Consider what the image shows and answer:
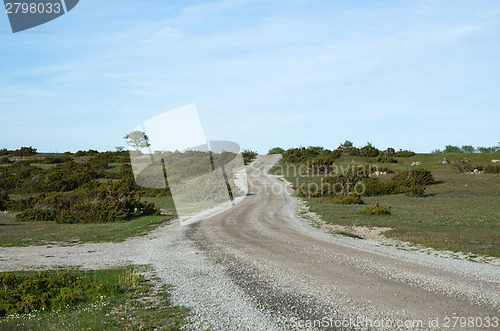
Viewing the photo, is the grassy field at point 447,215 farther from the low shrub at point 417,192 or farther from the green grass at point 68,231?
the green grass at point 68,231

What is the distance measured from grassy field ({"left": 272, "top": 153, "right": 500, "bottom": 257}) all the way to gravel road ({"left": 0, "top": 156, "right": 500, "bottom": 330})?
2.96m

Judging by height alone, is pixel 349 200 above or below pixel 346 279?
below

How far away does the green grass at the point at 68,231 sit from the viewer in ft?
68.9

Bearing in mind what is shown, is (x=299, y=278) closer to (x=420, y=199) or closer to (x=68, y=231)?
(x=68, y=231)

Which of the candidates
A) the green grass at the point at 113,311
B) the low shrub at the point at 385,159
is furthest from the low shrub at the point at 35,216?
the low shrub at the point at 385,159

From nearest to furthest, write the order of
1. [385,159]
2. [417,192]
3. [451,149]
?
[417,192], [385,159], [451,149]

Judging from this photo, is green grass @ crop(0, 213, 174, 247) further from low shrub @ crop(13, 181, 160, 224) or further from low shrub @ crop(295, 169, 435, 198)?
low shrub @ crop(295, 169, 435, 198)

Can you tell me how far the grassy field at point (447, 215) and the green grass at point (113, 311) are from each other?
522 inches

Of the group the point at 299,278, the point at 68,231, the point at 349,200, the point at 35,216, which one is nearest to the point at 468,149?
the point at 349,200

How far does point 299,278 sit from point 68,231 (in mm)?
18243

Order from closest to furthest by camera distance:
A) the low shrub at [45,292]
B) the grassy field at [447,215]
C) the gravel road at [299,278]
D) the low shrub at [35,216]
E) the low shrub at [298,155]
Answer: the gravel road at [299,278] < the low shrub at [45,292] < the grassy field at [447,215] < the low shrub at [35,216] < the low shrub at [298,155]

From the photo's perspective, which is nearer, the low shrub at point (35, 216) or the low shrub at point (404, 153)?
the low shrub at point (35, 216)

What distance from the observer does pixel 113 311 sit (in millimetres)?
9312

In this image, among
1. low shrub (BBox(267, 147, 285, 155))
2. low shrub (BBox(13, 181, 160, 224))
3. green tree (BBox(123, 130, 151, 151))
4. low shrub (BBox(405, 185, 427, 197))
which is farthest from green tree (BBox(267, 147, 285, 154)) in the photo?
low shrub (BBox(13, 181, 160, 224))
